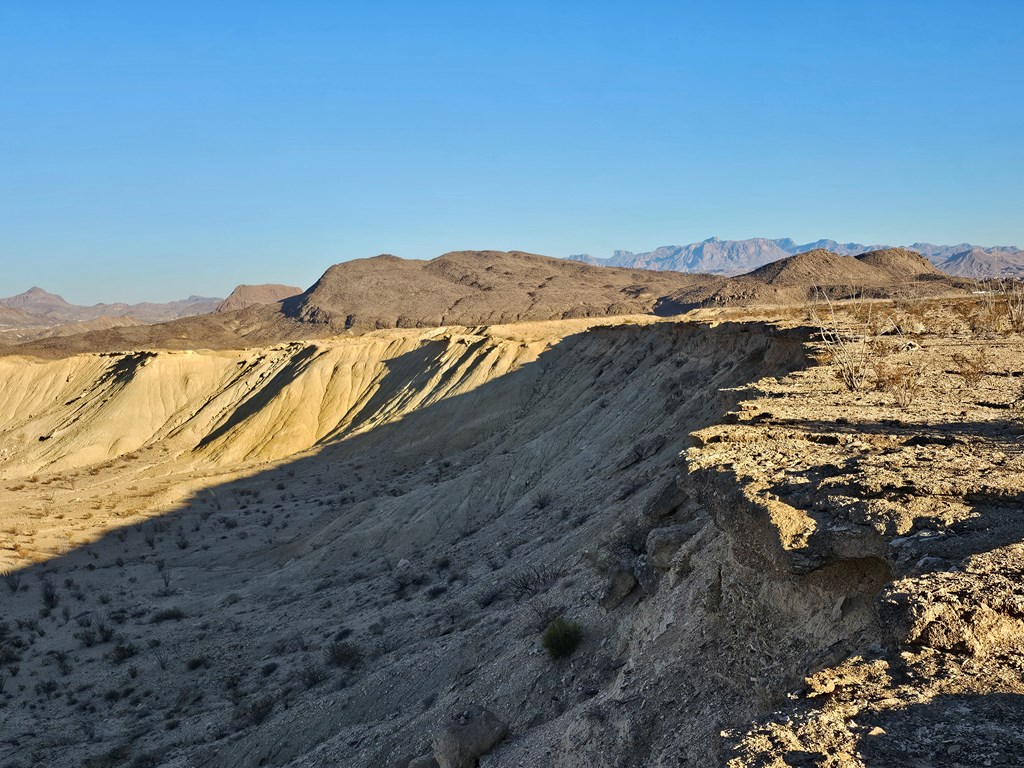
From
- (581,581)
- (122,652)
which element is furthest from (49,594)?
(581,581)

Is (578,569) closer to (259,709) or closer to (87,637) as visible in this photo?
(259,709)

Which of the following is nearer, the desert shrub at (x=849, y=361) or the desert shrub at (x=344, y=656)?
the desert shrub at (x=849, y=361)

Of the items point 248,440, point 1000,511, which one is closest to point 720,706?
point 1000,511

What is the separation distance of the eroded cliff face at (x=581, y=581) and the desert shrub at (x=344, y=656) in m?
0.10

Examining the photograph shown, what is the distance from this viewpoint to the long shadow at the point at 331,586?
35.0 ft

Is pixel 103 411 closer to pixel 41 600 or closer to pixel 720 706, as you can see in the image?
pixel 41 600

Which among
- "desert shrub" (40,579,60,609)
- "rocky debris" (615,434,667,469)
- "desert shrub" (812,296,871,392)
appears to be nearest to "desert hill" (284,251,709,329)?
"desert shrub" (40,579,60,609)

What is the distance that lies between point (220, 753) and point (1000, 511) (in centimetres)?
979

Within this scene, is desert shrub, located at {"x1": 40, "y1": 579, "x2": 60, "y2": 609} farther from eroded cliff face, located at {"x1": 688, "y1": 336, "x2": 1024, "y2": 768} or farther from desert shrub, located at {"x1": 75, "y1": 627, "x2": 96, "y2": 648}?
eroded cliff face, located at {"x1": 688, "y1": 336, "x2": 1024, "y2": 768}

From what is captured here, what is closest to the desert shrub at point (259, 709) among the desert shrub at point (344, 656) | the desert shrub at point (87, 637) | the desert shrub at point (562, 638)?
the desert shrub at point (344, 656)

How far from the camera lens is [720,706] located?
4840mm

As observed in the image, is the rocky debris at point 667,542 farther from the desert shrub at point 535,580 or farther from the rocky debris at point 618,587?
the desert shrub at point 535,580

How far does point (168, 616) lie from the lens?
1673 centimetres

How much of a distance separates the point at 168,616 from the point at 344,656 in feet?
22.1
